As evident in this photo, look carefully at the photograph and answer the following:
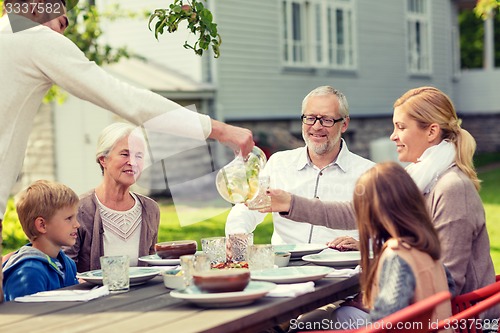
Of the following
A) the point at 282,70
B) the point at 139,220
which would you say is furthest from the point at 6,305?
the point at 282,70

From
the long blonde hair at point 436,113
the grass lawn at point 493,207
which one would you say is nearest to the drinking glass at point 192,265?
the long blonde hair at point 436,113

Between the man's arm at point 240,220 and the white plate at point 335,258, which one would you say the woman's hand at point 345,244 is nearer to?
the white plate at point 335,258

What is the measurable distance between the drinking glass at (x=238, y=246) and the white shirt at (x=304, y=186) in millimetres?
825

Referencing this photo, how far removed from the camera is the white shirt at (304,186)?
4.45m

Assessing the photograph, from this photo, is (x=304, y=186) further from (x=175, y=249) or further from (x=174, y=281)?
(x=174, y=281)

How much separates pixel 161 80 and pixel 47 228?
1059 centimetres

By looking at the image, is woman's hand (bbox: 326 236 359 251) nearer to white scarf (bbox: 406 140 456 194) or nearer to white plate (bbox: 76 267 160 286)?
white scarf (bbox: 406 140 456 194)

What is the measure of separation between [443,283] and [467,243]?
1.65ft

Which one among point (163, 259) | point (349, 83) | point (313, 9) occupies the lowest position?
point (163, 259)

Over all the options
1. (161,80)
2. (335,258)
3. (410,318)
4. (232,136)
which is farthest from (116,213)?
(161,80)

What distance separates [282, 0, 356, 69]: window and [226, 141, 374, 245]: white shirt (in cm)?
1152

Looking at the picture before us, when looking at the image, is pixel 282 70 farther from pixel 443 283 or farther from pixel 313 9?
pixel 443 283

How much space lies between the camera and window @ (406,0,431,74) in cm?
2016

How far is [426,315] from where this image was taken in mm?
2365
